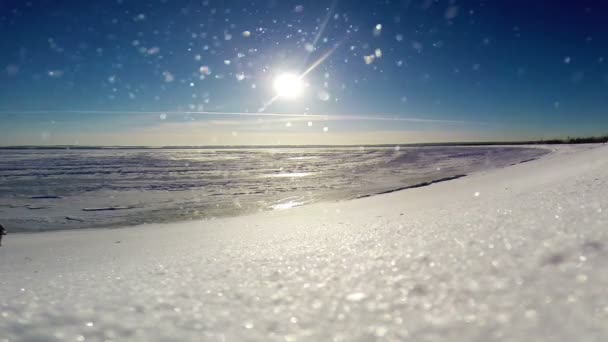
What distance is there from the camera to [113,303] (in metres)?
2.68

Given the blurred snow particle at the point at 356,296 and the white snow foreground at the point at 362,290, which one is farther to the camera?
the blurred snow particle at the point at 356,296

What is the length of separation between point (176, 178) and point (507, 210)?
18.2 metres

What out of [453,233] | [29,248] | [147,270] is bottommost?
[29,248]

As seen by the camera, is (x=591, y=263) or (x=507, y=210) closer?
(x=591, y=263)

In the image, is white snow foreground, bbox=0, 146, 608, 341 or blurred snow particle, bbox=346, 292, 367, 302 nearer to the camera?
white snow foreground, bbox=0, 146, 608, 341

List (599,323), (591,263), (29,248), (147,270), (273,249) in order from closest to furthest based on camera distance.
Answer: (599,323), (591,263), (147,270), (273,249), (29,248)

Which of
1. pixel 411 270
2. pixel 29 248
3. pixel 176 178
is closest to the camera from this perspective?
pixel 411 270

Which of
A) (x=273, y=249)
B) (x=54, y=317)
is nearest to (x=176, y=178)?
(x=273, y=249)

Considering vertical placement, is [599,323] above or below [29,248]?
above

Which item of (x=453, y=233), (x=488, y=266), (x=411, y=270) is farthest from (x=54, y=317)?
(x=453, y=233)

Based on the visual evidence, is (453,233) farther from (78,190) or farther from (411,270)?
(78,190)

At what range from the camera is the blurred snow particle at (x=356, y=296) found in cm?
247

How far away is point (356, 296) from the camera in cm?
251

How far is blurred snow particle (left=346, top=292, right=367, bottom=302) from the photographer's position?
2470 mm
